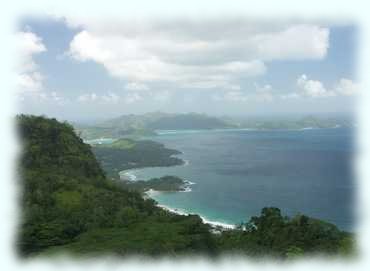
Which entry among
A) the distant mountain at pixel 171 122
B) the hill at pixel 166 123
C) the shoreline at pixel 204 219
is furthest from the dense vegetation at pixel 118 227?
the distant mountain at pixel 171 122

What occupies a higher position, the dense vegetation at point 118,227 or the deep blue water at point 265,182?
the dense vegetation at point 118,227

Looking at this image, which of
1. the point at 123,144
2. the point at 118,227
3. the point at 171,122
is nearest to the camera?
the point at 118,227

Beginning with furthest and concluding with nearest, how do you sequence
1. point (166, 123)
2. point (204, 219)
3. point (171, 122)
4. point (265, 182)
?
point (171, 122) → point (166, 123) → point (265, 182) → point (204, 219)

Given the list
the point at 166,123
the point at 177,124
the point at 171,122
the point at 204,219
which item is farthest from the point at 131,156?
the point at 171,122

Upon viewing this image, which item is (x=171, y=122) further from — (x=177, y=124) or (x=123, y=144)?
(x=123, y=144)

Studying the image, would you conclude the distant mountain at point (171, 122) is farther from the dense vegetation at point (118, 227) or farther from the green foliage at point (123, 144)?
the dense vegetation at point (118, 227)

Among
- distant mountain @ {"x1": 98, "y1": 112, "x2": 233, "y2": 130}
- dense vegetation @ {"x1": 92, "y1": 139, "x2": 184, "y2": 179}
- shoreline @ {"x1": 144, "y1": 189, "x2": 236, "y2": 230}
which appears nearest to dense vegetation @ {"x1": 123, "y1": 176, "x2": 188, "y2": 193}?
shoreline @ {"x1": 144, "y1": 189, "x2": 236, "y2": 230}

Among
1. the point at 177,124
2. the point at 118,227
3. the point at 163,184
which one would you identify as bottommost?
the point at 163,184
